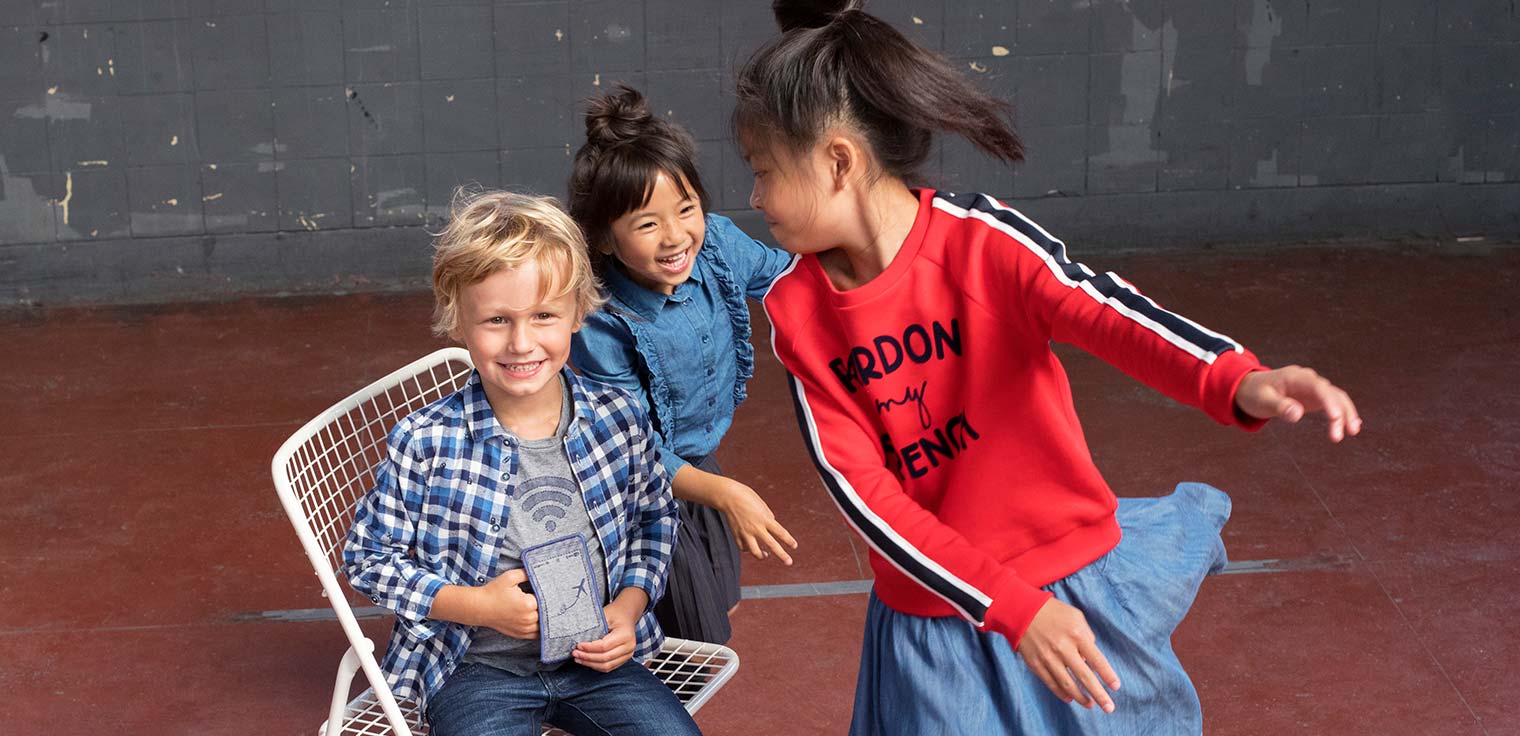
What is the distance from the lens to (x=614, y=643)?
1.81 metres

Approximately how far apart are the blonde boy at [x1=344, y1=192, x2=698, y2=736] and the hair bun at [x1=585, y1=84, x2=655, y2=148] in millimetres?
137

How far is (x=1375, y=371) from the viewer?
418cm

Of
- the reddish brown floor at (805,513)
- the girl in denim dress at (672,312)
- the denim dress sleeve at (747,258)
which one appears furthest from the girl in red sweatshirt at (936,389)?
the reddish brown floor at (805,513)

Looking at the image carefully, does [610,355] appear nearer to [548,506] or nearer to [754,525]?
[548,506]

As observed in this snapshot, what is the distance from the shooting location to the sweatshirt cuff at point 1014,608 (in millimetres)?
1315

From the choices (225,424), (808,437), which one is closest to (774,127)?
(808,437)

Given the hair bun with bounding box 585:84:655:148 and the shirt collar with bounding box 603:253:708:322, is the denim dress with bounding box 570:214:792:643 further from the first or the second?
the hair bun with bounding box 585:84:655:148

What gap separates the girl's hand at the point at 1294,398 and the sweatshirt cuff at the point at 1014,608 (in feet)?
0.82

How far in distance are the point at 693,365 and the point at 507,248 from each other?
348 millimetres

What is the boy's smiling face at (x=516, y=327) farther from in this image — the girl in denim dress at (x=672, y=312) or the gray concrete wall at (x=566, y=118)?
the gray concrete wall at (x=566, y=118)

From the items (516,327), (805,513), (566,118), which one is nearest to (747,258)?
(516,327)

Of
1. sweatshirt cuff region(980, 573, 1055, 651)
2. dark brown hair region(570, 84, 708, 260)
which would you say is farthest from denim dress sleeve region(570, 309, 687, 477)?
sweatshirt cuff region(980, 573, 1055, 651)

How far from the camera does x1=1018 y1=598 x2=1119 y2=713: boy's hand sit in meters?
1.29

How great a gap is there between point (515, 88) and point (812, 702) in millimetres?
3019
